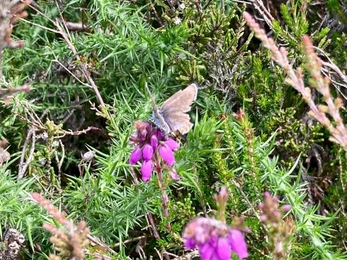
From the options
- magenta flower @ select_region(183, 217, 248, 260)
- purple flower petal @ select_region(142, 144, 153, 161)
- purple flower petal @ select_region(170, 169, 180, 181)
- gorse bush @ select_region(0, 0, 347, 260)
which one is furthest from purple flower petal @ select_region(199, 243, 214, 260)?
purple flower petal @ select_region(170, 169, 180, 181)

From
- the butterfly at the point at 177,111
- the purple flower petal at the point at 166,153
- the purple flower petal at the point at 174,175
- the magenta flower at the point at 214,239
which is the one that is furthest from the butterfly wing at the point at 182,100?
the magenta flower at the point at 214,239

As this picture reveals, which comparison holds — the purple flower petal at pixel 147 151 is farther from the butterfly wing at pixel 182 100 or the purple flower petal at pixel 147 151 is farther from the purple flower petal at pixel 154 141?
the butterfly wing at pixel 182 100

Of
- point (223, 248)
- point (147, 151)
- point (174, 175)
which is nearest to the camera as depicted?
point (223, 248)

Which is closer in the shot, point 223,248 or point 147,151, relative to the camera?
point 223,248

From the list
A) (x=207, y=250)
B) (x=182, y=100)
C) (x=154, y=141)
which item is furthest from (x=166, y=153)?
(x=207, y=250)

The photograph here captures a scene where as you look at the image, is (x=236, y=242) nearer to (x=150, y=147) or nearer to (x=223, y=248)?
(x=223, y=248)

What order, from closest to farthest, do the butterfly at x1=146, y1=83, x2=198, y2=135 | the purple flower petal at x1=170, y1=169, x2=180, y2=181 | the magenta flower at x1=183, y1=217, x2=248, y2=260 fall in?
the magenta flower at x1=183, y1=217, x2=248, y2=260, the butterfly at x1=146, y1=83, x2=198, y2=135, the purple flower petal at x1=170, y1=169, x2=180, y2=181

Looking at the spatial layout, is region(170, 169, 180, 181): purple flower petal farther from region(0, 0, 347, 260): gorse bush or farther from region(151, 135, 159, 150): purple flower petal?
region(151, 135, 159, 150): purple flower petal

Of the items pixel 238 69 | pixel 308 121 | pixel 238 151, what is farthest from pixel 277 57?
pixel 308 121
